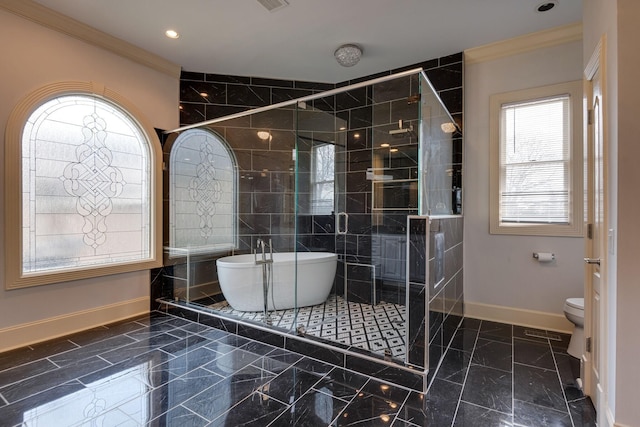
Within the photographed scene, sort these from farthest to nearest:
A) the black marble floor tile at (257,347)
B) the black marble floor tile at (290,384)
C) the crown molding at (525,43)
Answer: the crown molding at (525,43)
the black marble floor tile at (257,347)
the black marble floor tile at (290,384)

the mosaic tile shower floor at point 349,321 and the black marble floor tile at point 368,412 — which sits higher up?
the mosaic tile shower floor at point 349,321

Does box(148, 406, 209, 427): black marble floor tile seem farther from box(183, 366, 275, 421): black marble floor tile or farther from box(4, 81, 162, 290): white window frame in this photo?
box(4, 81, 162, 290): white window frame

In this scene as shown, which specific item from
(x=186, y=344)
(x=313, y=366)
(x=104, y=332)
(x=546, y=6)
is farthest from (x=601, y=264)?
(x=104, y=332)

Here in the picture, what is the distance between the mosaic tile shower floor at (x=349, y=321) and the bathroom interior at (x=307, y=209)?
0.07 ft

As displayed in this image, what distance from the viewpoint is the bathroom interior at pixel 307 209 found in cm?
303

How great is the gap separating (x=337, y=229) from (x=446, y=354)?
6.12 feet

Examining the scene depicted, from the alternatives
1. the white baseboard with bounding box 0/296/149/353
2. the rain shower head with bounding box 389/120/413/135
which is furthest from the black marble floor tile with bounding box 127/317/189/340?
the rain shower head with bounding box 389/120/413/135

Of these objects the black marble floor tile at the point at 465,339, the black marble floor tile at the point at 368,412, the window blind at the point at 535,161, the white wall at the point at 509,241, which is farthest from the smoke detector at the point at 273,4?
the black marble floor tile at the point at 465,339

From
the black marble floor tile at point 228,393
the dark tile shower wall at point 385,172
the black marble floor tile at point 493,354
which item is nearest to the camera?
the black marble floor tile at point 228,393

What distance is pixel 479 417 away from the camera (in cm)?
174

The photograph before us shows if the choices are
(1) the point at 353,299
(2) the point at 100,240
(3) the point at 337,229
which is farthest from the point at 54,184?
(1) the point at 353,299

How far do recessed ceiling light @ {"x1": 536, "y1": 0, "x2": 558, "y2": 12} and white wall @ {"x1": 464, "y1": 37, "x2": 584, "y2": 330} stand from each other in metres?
0.50

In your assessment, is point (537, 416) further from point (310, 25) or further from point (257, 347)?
point (310, 25)

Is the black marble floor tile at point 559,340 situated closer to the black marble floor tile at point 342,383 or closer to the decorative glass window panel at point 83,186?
the black marble floor tile at point 342,383
